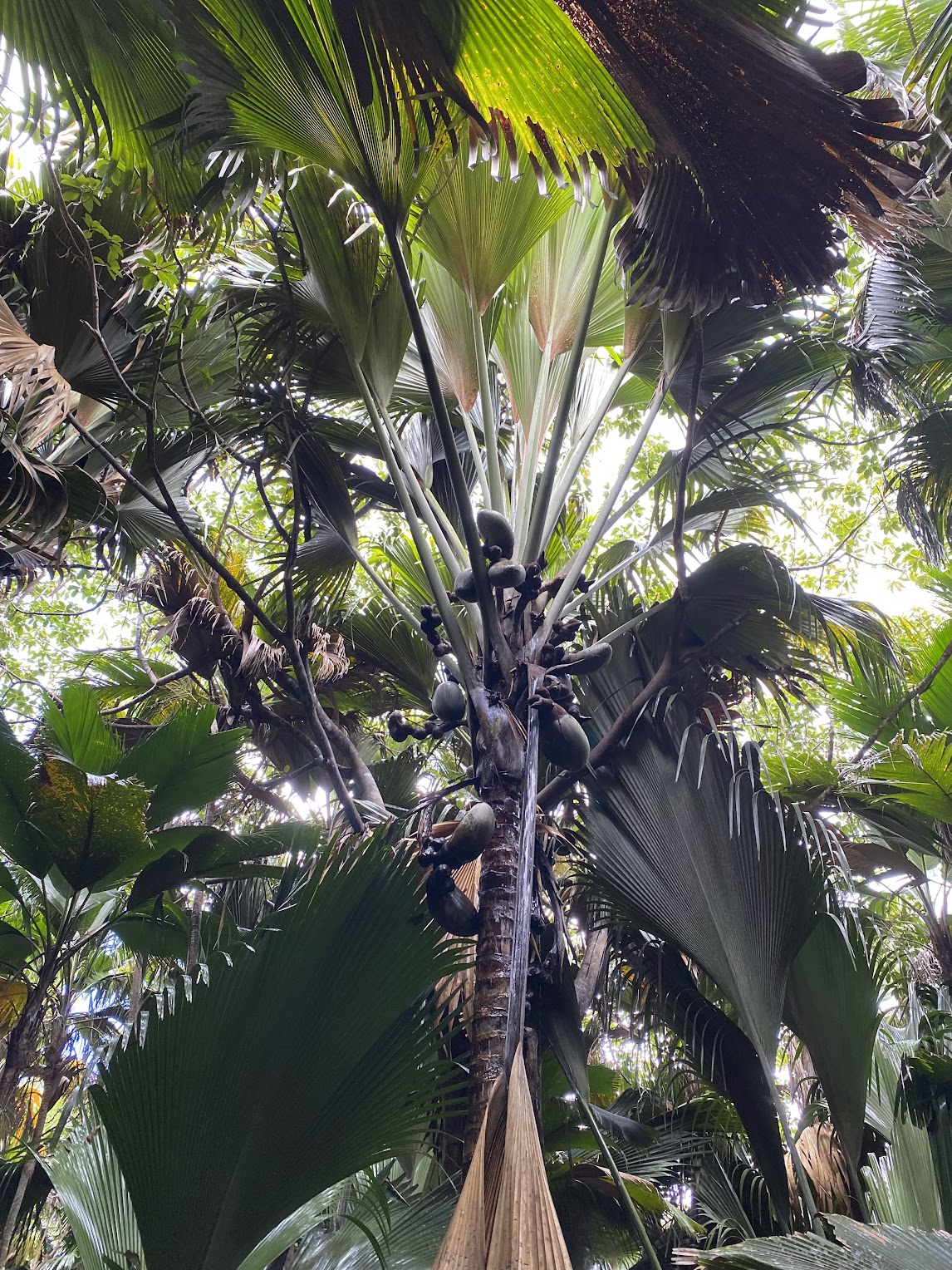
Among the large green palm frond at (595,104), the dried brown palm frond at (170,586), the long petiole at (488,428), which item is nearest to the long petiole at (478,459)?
the long petiole at (488,428)

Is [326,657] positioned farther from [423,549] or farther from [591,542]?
[591,542]

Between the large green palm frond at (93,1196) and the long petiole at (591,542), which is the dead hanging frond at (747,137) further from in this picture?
the large green palm frond at (93,1196)

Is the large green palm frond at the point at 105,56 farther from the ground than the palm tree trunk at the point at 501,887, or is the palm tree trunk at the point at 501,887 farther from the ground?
the large green palm frond at the point at 105,56

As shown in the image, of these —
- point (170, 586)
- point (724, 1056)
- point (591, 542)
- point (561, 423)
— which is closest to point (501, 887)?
point (724, 1056)

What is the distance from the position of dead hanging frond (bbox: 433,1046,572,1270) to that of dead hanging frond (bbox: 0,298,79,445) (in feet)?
6.02

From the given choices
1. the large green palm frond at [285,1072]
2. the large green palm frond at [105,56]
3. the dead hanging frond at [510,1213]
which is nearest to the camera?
the dead hanging frond at [510,1213]

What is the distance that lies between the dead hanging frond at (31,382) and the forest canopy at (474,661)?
2cm

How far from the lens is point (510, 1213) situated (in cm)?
119

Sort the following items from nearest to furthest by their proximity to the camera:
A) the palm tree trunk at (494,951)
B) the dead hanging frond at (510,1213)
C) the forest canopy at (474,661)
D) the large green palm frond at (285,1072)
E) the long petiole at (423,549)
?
the dead hanging frond at (510,1213)
the large green palm frond at (285,1072)
the forest canopy at (474,661)
the palm tree trunk at (494,951)
the long petiole at (423,549)

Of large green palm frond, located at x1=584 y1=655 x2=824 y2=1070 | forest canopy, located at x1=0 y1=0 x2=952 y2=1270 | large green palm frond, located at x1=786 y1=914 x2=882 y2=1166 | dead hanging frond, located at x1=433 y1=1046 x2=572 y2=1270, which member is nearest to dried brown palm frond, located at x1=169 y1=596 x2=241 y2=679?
forest canopy, located at x1=0 y1=0 x2=952 y2=1270

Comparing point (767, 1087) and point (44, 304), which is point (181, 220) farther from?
point (767, 1087)

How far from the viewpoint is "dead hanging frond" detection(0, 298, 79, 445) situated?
214 centimetres

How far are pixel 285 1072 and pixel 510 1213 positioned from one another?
52cm

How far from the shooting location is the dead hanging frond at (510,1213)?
1.14 metres
